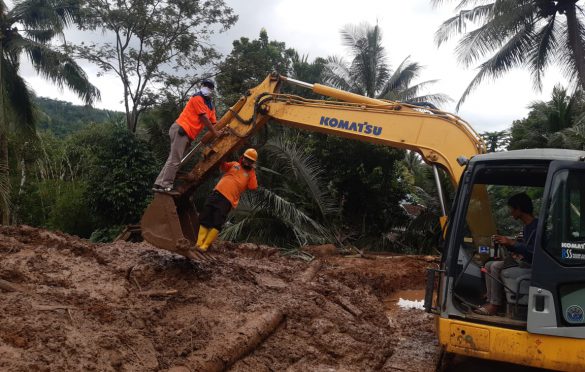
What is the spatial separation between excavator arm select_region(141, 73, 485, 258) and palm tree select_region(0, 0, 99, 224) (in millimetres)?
15622

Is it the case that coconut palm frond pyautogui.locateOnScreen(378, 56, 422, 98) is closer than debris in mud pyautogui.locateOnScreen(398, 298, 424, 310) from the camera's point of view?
No

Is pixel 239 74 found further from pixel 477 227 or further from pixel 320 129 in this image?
pixel 477 227

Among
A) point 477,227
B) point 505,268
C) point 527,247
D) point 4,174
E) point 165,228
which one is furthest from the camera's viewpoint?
point 4,174

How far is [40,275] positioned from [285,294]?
119 inches

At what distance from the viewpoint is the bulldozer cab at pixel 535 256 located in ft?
15.6

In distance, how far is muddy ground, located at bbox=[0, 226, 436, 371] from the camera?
4848 mm

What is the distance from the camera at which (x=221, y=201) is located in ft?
24.4

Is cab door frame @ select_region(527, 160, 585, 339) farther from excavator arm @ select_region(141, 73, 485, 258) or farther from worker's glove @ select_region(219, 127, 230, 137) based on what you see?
worker's glove @ select_region(219, 127, 230, 137)

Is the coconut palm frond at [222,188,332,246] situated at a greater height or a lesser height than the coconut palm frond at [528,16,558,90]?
lesser

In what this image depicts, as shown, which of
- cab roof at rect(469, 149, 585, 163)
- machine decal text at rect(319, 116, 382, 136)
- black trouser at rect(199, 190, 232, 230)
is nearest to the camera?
cab roof at rect(469, 149, 585, 163)

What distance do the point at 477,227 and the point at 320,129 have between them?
2376 mm

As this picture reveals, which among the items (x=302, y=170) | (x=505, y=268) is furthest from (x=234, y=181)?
(x=302, y=170)

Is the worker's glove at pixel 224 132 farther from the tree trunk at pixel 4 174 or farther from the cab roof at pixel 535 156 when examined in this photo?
the tree trunk at pixel 4 174

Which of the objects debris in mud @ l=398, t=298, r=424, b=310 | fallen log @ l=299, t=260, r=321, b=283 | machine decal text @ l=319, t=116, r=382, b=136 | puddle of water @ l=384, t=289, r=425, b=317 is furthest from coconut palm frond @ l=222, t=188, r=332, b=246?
machine decal text @ l=319, t=116, r=382, b=136
